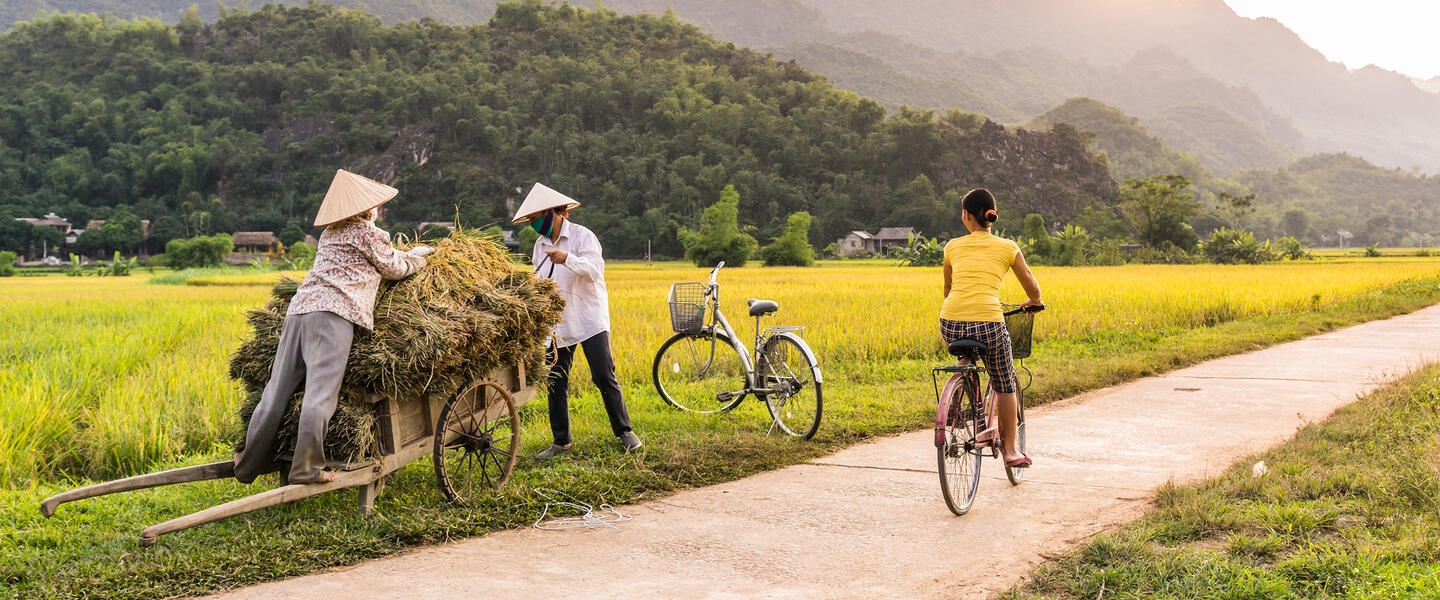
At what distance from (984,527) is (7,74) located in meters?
131

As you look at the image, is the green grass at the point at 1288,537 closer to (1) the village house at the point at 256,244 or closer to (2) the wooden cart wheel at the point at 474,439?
(2) the wooden cart wheel at the point at 474,439

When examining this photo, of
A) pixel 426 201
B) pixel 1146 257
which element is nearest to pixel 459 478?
pixel 1146 257

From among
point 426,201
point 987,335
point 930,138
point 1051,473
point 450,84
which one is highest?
point 450,84

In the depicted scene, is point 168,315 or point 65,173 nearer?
point 168,315

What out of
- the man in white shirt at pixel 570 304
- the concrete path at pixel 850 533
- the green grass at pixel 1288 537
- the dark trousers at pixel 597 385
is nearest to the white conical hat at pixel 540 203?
the man in white shirt at pixel 570 304

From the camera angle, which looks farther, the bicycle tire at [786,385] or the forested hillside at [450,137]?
the forested hillside at [450,137]

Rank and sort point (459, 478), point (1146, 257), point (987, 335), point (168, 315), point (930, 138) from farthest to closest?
1. point (930, 138)
2. point (1146, 257)
3. point (168, 315)
4. point (459, 478)
5. point (987, 335)

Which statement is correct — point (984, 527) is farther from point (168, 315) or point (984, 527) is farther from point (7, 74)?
point (7, 74)

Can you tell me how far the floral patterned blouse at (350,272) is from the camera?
3965 millimetres

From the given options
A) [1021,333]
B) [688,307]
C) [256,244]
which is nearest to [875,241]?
[256,244]

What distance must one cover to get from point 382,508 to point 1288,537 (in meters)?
4.00

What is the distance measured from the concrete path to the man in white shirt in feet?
3.37

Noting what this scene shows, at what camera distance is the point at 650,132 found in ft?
348

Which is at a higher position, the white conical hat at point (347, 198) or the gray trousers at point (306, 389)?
the white conical hat at point (347, 198)
